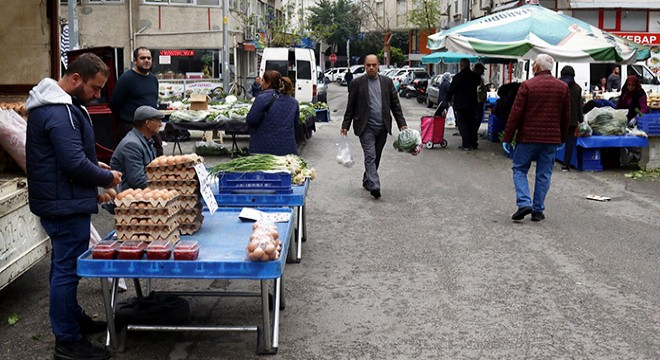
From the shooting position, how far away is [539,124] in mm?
9141

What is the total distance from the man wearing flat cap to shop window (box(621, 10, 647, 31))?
36.3 meters

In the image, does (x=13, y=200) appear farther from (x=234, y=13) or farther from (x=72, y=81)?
(x=234, y=13)

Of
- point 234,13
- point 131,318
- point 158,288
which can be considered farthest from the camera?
point 234,13

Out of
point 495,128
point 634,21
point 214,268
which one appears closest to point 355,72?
point 634,21

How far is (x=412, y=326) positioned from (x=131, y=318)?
201 cm

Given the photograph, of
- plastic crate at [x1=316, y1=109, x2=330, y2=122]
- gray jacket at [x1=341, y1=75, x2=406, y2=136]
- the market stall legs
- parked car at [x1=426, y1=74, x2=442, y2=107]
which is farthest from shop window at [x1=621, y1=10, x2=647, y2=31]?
the market stall legs

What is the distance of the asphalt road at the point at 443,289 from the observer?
5.32 m

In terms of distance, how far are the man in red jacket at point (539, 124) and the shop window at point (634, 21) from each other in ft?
103

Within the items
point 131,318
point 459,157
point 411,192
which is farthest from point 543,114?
point 459,157

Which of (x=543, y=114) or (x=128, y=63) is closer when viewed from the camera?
(x=543, y=114)

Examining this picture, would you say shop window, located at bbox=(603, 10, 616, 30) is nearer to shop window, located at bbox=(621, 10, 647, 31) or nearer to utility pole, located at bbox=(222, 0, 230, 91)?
shop window, located at bbox=(621, 10, 647, 31)

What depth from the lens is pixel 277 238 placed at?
491cm

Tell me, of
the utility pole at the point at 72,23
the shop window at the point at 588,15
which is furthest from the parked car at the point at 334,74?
the utility pole at the point at 72,23

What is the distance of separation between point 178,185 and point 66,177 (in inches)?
28.9
